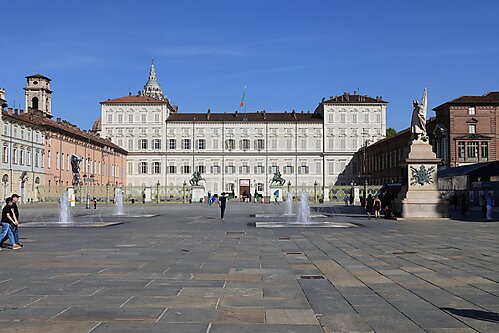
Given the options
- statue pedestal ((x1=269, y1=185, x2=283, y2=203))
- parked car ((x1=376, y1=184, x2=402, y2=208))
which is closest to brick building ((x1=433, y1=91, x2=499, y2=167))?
statue pedestal ((x1=269, y1=185, x2=283, y2=203))

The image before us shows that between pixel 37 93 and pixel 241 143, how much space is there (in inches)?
1355

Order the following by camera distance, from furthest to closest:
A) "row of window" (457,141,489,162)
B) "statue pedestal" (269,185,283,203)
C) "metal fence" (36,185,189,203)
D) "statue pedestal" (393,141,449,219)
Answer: "statue pedestal" (269,185,283,203) < "metal fence" (36,185,189,203) < "row of window" (457,141,489,162) < "statue pedestal" (393,141,449,219)

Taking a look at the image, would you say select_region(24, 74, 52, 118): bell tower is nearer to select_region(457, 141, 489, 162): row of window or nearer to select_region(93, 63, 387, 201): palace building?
select_region(93, 63, 387, 201): palace building

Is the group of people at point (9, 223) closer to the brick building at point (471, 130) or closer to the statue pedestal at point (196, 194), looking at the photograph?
the brick building at point (471, 130)

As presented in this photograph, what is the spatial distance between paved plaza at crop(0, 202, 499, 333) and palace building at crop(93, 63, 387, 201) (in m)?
83.0

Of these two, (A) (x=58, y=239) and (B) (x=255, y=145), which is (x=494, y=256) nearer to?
(A) (x=58, y=239)

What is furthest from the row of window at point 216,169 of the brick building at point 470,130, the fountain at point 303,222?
the fountain at point 303,222

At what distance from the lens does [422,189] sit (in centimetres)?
2602

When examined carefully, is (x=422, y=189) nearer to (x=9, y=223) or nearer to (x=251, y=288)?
(x=9, y=223)

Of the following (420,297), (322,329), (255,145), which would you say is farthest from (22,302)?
(255,145)

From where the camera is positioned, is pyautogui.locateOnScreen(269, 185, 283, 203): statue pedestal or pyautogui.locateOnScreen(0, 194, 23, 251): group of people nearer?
pyautogui.locateOnScreen(0, 194, 23, 251): group of people

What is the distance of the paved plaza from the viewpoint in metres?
5.86

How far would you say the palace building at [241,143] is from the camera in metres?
96.6

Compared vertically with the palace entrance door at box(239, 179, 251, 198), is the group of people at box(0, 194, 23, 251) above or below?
below
